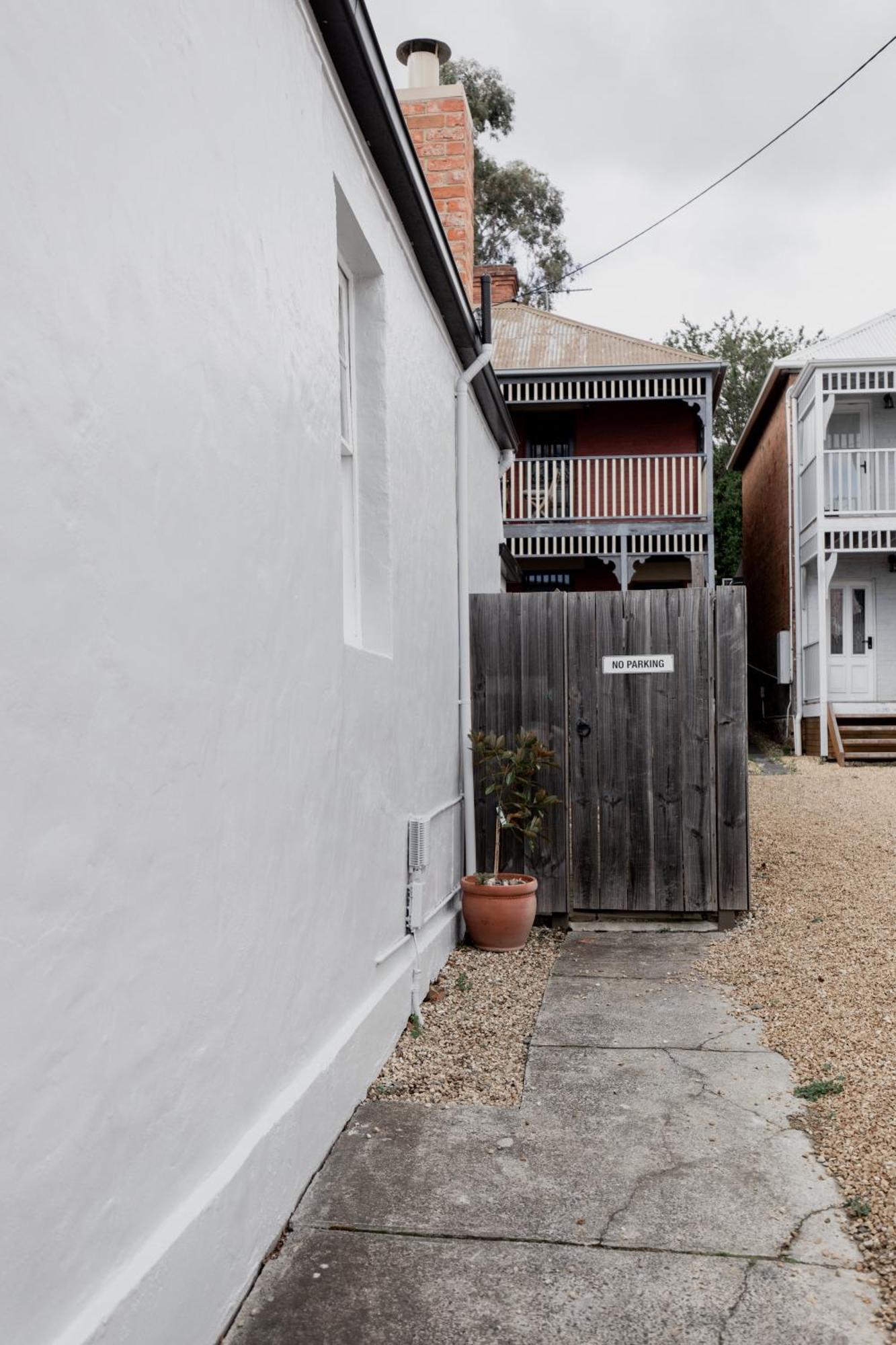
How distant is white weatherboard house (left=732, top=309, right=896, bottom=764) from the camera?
58.3 ft

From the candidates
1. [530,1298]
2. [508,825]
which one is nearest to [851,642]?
[508,825]

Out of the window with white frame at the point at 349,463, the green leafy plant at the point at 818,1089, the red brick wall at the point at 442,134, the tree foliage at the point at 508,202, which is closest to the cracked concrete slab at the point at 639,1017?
the green leafy plant at the point at 818,1089

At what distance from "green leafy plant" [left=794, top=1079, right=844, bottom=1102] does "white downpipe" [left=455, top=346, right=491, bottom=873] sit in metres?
3.02

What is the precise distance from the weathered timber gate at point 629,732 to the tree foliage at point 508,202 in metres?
21.7

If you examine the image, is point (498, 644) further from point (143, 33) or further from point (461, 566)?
point (143, 33)

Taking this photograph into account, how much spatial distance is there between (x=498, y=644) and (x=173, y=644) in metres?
4.85

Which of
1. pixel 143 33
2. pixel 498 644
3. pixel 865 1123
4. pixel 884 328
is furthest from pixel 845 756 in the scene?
pixel 143 33

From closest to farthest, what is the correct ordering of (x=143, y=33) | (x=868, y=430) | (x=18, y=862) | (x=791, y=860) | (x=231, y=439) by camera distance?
(x=18, y=862) → (x=143, y=33) → (x=231, y=439) → (x=791, y=860) → (x=868, y=430)

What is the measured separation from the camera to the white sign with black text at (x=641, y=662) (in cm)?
677

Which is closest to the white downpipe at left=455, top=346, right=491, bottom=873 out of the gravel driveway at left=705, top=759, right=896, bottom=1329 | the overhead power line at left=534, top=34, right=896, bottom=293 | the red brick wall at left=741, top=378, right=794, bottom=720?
the gravel driveway at left=705, top=759, right=896, bottom=1329

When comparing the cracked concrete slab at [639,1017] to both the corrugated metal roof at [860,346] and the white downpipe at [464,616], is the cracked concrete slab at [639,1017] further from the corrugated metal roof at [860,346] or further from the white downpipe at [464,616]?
the corrugated metal roof at [860,346]

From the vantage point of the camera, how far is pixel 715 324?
35.8 metres

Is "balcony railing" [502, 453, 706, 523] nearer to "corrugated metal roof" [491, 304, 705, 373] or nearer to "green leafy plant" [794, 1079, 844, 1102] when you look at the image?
"corrugated metal roof" [491, 304, 705, 373]

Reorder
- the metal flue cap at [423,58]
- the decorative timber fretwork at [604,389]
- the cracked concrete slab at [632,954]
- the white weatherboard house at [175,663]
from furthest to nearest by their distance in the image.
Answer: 1. the decorative timber fretwork at [604,389]
2. the metal flue cap at [423,58]
3. the cracked concrete slab at [632,954]
4. the white weatherboard house at [175,663]
